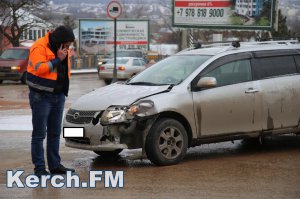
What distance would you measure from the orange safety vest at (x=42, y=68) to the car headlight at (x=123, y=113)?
940mm

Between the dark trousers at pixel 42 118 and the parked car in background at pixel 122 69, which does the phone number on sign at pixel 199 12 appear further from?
the dark trousers at pixel 42 118

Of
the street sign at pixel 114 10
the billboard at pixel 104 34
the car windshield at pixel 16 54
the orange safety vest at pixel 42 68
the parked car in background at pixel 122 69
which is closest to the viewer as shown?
the orange safety vest at pixel 42 68

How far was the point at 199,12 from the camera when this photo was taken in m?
25.7

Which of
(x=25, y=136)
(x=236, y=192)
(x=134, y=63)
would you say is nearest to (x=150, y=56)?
(x=134, y=63)

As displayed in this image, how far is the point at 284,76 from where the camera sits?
9.67 meters

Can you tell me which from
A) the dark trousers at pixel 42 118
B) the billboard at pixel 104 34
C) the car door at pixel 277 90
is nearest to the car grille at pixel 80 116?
the dark trousers at pixel 42 118

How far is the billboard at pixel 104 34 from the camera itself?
5381cm

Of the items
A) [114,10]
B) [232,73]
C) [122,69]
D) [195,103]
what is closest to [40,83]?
[195,103]

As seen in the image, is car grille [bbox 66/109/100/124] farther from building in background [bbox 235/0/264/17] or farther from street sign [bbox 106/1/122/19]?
building in background [bbox 235/0/264/17]

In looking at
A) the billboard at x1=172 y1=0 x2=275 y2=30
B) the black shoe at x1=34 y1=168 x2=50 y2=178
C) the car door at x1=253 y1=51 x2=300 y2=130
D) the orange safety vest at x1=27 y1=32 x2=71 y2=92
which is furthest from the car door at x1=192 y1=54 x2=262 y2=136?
the billboard at x1=172 y1=0 x2=275 y2=30

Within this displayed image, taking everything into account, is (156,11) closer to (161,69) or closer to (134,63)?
(134,63)

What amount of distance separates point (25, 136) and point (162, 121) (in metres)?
3.69

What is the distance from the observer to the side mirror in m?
8.74

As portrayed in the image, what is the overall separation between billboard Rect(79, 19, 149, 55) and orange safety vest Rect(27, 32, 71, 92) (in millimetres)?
46219
